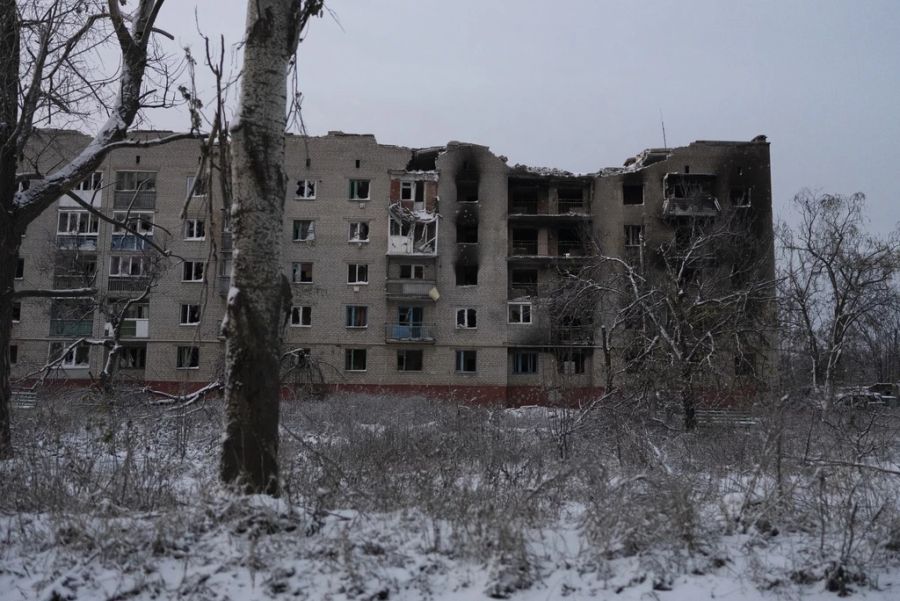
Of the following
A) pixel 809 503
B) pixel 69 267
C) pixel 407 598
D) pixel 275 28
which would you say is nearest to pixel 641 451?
pixel 809 503

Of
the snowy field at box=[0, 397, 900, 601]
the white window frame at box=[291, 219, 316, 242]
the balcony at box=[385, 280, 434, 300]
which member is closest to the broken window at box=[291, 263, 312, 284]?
the white window frame at box=[291, 219, 316, 242]

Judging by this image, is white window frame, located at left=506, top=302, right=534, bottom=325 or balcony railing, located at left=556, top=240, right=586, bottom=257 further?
balcony railing, located at left=556, top=240, right=586, bottom=257

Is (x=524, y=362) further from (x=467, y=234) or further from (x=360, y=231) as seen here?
(x=360, y=231)

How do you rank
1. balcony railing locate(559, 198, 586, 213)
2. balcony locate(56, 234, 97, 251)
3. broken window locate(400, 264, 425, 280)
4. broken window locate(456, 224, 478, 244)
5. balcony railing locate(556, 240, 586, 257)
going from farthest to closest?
1. balcony railing locate(559, 198, 586, 213)
2. broken window locate(456, 224, 478, 244)
3. balcony railing locate(556, 240, 586, 257)
4. broken window locate(400, 264, 425, 280)
5. balcony locate(56, 234, 97, 251)

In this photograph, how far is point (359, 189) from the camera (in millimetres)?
41031

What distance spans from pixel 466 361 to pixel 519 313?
13.8ft

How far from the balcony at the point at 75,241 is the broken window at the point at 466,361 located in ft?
72.1

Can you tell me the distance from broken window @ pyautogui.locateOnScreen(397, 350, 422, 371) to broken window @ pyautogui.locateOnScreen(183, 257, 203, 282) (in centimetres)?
1257

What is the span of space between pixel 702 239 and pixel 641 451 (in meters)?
10.3

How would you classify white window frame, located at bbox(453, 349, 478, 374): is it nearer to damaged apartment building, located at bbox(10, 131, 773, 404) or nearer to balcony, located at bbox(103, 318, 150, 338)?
damaged apartment building, located at bbox(10, 131, 773, 404)

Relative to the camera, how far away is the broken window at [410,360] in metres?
39.5

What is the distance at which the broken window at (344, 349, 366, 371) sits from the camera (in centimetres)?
3927

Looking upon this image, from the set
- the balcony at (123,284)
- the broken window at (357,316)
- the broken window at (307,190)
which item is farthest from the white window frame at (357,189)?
the balcony at (123,284)

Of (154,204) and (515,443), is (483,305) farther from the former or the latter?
(515,443)
